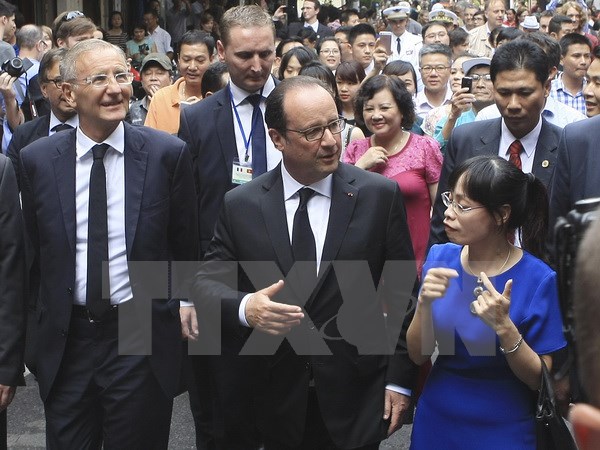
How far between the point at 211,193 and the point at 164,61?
4246mm

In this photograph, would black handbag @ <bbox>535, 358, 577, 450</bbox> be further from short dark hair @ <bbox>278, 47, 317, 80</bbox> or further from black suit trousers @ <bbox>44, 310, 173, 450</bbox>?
short dark hair @ <bbox>278, 47, 317, 80</bbox>

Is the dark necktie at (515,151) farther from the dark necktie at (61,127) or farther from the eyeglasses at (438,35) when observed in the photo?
the eyeglasses at (438,35)

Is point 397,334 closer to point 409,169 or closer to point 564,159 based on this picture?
point 564,159

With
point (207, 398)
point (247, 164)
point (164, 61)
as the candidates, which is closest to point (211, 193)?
point (247, 164)

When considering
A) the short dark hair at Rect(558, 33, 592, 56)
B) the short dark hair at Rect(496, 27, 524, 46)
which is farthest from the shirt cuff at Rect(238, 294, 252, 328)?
the short dark hair at Rect(496, 27, 524, 46)

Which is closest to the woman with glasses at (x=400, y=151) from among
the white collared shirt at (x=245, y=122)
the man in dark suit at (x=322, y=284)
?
the white collared shirt at (x=245, y=122)

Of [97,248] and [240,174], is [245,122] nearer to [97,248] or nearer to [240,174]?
[240,174]

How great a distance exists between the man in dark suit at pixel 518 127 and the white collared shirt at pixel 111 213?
1.59 meters

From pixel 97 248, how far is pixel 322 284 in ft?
3.22

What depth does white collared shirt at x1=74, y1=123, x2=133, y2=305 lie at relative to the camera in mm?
4566

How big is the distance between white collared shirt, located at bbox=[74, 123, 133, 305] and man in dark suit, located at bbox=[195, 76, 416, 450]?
1.44 ft

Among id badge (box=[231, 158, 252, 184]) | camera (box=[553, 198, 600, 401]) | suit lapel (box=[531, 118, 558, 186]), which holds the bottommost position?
id badge (box=[231, 158, 252, 184])

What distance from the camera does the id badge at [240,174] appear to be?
5516mm

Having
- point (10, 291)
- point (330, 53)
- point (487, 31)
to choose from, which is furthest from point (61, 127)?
point (487, 31)
